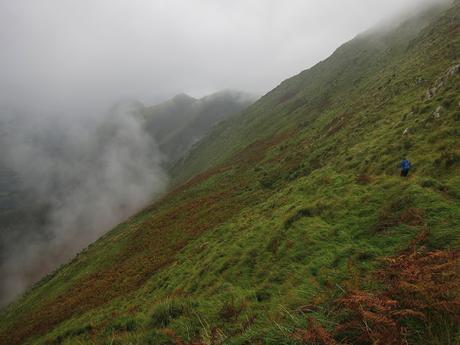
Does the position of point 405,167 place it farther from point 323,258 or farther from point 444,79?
point 444,79

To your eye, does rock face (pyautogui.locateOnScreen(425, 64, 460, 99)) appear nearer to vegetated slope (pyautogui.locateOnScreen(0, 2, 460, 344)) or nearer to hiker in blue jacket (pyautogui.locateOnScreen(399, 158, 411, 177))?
vegetated slope (pyautogui.locateOnScreen(0, 2, 460, 344))

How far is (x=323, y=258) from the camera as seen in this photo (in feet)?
28.6

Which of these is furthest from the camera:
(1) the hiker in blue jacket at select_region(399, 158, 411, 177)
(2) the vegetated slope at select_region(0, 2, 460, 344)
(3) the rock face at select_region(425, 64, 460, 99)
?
(3) the rock face at select_region(425, 64, 460, 99)

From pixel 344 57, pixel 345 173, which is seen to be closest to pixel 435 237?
pixel 345 173

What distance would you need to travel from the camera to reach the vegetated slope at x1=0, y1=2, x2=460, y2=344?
4.19 metres

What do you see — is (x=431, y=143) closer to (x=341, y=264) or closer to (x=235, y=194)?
(x=341, y=264)

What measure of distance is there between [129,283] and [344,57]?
3195 inches

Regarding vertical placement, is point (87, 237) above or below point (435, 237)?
above

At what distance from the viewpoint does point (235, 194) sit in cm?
3259

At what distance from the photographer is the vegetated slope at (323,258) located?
4.19 metres

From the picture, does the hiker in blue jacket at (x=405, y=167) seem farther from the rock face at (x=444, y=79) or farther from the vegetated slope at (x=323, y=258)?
the rock face at (x=444, y=79)

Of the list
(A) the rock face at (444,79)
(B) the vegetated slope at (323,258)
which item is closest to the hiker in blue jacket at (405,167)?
(B) the vegetated slope at (323,258)

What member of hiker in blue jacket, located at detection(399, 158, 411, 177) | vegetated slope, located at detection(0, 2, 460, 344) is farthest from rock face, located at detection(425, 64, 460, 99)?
hiker in blue jacket, located at detection(399, 158, 411, 177)

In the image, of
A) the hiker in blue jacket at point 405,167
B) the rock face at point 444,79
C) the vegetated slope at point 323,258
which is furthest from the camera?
the rock face at point 444,79
